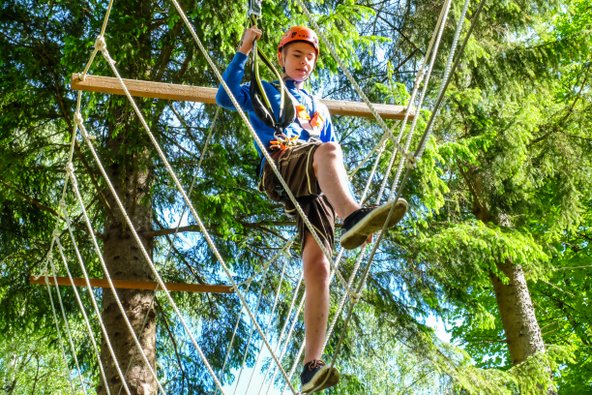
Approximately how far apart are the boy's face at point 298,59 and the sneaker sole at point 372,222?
74 centimetres

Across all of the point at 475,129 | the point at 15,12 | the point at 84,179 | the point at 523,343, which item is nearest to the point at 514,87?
the point at 475,129

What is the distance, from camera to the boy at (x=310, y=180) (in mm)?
2033

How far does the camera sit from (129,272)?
4.87 m

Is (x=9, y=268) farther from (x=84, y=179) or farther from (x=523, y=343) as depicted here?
(x=523, y=343)

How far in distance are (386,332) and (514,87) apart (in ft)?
7.44

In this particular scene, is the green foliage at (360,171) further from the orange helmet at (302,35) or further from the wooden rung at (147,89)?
the orange helmet at (302,35)

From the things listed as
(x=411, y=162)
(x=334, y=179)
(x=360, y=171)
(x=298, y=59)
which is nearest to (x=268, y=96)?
(x=298, y=59)

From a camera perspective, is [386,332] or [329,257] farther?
[386,332]

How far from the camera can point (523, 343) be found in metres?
6.72

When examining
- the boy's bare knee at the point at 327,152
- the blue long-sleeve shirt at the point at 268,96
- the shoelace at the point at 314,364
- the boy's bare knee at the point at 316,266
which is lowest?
the shoelace at the point at 314,364

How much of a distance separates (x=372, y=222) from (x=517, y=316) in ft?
17.4

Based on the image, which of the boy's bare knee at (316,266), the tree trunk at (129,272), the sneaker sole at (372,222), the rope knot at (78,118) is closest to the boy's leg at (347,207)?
the sneaker sole at (372,222)

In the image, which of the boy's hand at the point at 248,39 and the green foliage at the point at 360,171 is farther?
the green foliage at the point at 360,171

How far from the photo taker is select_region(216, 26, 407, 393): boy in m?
2.03
